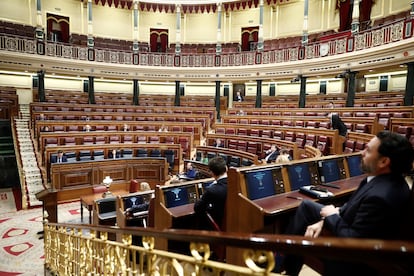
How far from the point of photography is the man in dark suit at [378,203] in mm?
1157

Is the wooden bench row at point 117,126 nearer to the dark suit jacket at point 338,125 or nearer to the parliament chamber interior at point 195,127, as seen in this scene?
the parliament chamber interior at point 195,127

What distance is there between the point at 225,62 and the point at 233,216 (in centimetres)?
1246

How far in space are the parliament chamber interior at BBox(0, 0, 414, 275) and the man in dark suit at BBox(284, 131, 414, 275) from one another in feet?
0.31

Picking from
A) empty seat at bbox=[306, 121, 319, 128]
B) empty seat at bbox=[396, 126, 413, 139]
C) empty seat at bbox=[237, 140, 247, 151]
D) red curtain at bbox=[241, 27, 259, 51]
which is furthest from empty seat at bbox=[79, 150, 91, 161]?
red curtain at bbox=[241, 27, 259, 51]

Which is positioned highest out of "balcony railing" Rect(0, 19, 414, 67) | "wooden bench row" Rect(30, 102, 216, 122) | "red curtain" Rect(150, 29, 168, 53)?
"red curtain" Rect(150, 29, 168, 53)

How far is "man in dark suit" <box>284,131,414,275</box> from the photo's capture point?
1157 mm

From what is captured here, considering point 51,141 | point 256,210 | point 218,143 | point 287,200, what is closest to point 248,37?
point 218,143

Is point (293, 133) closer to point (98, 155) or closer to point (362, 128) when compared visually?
point (362, 128)

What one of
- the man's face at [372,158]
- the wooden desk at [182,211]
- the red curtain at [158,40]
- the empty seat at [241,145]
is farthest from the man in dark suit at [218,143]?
the red curtain at [158,40]

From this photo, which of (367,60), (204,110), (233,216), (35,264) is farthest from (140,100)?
(233,216)

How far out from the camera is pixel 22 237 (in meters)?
5.15

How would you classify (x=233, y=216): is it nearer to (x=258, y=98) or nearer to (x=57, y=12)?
(x=258, y=98)

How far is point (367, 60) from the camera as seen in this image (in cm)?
958

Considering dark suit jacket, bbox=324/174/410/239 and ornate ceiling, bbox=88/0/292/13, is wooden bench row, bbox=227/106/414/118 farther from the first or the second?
ornate ceiling, bbox=88/0/292/13
